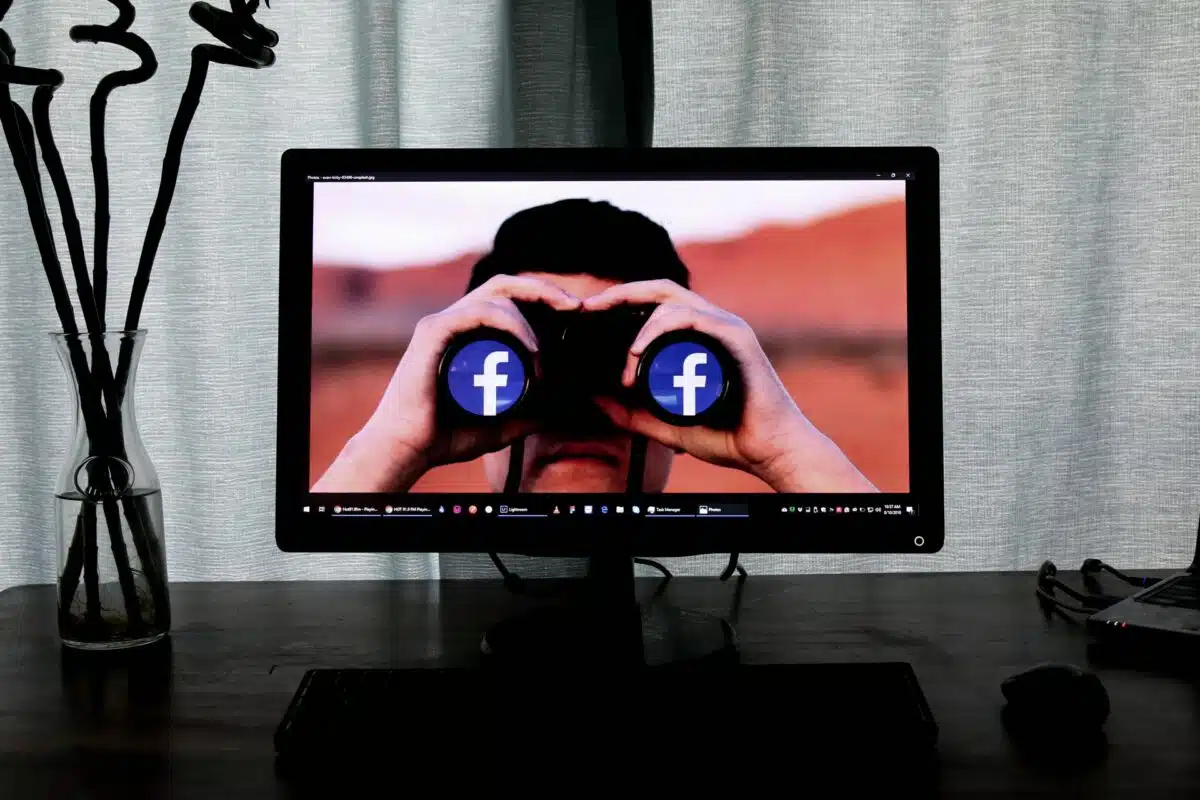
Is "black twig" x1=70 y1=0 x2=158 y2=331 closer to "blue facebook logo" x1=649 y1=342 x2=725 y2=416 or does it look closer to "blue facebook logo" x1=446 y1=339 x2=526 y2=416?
"blue facebook logo" x1=446 y1=339 x2=526 y2=416

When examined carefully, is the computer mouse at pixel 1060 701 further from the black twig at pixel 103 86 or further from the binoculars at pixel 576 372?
the black twig at pixel 103 86

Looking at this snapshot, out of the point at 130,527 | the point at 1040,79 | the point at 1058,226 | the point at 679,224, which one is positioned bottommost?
→ the point at 130,527

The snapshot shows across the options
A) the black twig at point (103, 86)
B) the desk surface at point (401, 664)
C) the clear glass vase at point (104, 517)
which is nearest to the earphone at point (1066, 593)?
the desk surface at point (401, 664)

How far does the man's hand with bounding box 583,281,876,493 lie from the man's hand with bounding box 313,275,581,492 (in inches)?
2.6

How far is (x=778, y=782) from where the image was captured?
2.23 ft

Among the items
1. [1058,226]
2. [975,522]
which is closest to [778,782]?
[975,522]

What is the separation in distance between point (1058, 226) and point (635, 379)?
2.96ft

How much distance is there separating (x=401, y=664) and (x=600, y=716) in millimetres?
239

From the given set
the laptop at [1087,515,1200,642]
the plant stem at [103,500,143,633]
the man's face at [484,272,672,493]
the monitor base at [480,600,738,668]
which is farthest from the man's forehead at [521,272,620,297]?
the laptop at [1087,515,1200,642]

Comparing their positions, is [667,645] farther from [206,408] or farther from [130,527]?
[206,408]

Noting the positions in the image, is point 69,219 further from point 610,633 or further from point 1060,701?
point 1060,701

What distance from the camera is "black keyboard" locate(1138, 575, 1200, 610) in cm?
101

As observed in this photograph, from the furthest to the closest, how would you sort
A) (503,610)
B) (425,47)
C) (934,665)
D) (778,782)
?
(425,47) < (503,610) < (934,665) < (778,782)

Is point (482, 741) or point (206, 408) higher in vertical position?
point (206, 408)
